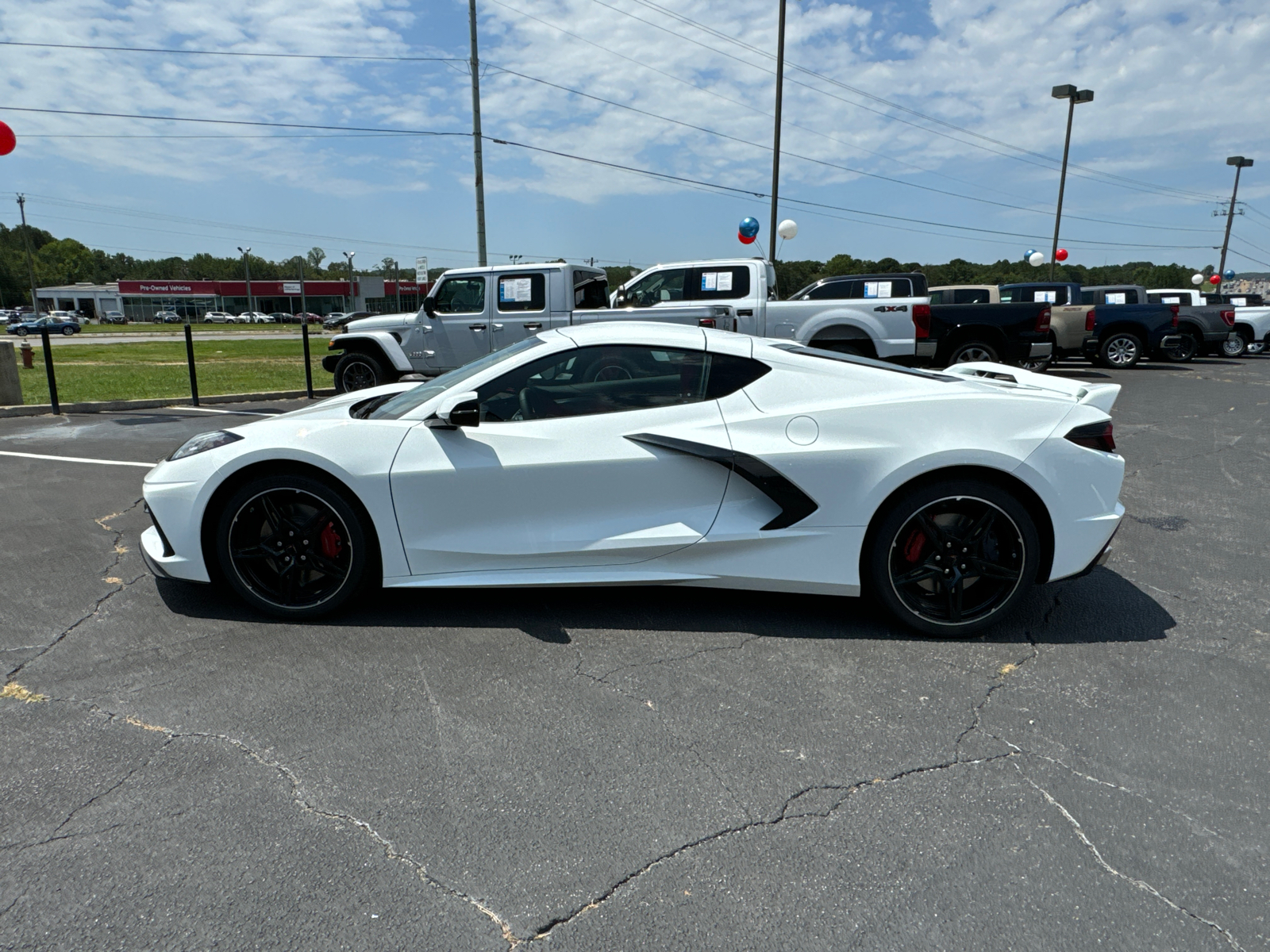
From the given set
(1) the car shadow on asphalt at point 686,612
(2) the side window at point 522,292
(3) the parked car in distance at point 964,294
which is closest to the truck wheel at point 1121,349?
(3) the parked car in distance at point 964,294

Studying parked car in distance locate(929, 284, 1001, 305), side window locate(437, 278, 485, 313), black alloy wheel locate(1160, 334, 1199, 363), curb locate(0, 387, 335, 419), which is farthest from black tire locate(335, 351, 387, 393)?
black alloy wheel locate(1160, 334, 1199, 363)

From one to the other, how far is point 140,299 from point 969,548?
111m

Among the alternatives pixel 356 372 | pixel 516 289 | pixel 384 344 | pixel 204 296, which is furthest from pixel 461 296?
pixel 204 296

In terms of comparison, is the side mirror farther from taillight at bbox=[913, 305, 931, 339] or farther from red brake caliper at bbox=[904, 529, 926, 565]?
taillight at bbox=[913, 305, 931, 339]

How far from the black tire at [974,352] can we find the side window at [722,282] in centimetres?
434

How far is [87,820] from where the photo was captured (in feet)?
7.70

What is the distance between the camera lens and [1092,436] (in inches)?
141

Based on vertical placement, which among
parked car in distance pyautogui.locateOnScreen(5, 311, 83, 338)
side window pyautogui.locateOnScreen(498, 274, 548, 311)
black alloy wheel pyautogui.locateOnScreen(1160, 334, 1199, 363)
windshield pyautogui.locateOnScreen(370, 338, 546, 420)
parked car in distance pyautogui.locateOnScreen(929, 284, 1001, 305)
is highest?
parked car in distance pyautogui.locateOnScreen(929, 284, 1001, 305)

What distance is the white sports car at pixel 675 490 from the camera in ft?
11.6

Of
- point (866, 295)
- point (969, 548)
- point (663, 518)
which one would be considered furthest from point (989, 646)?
point (866, 295)

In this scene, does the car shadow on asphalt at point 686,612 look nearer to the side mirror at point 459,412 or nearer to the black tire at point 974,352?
the side mirror at point 459,412

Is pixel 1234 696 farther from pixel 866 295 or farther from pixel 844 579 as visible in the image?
pixel 866 295

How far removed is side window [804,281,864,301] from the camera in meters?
13.8

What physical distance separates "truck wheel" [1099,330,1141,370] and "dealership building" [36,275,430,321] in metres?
81.9
